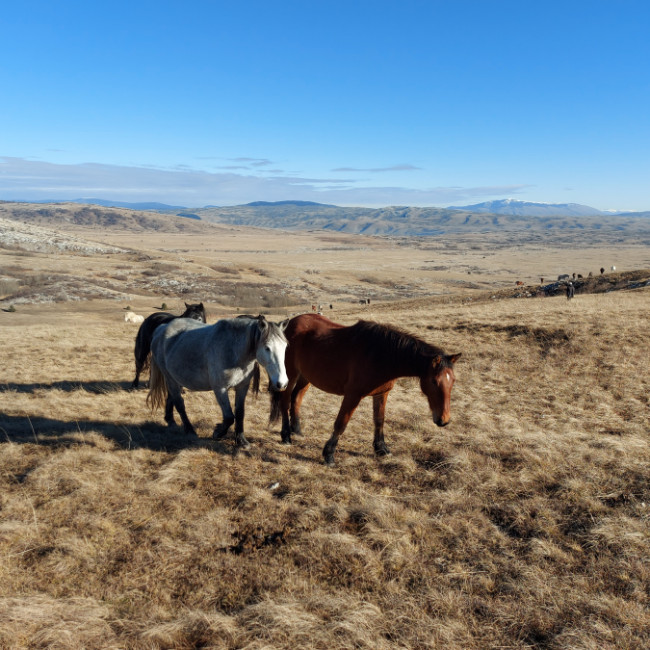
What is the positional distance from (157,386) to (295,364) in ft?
9.45

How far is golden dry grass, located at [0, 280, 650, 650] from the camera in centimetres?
372

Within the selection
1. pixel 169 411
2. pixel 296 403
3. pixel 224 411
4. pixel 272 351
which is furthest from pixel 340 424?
pixel 169 411

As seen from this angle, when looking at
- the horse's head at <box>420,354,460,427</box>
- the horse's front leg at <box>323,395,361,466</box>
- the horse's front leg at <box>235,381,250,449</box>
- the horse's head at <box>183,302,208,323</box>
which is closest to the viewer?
the horse's head at <box>420,354,460,427</box>

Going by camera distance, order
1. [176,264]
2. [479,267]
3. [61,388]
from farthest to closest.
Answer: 1. [479,267]
2. [176,264]
3. [61,388]

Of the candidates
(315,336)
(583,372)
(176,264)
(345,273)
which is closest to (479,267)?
(345,273)

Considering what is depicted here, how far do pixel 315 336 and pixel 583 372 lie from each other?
29.4 feet

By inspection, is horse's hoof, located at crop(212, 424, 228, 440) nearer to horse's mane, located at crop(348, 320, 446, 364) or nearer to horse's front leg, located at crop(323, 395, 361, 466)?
horse's front leg, located at crop(323, 395, 361, 466)

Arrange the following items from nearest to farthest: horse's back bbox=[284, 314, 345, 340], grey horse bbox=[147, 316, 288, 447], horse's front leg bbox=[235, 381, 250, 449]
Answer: grey horse bbox=[147, 316, 288, 447]
horse's front leg bbox=[235, 381, 250, 449]
horse's back bbox=[284, 314, 345, 340]

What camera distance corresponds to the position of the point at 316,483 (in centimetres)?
614

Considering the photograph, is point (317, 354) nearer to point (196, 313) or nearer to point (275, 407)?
point (275, 407)

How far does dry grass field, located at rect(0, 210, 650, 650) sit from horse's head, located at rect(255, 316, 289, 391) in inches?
60.9

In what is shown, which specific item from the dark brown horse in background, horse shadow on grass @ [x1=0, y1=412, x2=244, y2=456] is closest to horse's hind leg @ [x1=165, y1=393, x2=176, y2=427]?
horse shadow on grass @ [x1=0, y1=412, x2=244, y2=456]

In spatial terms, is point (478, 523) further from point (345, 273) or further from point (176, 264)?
point (345, 273)

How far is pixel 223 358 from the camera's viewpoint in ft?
22.7
